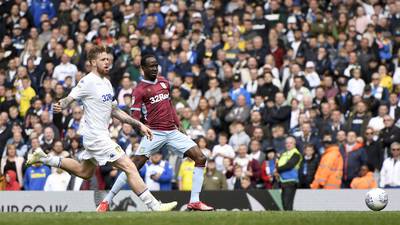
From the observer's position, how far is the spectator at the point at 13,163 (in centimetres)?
2419

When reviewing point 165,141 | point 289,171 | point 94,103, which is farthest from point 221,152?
point 94,103

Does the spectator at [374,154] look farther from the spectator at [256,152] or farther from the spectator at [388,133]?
the spectator at [256,152]

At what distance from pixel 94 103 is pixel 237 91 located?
424 inches

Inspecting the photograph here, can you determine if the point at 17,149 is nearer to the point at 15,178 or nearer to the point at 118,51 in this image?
the point at 15,178

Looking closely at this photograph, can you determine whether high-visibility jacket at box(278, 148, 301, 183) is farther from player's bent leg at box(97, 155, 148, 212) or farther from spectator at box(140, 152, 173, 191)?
player's bent leg at box(97, 155, 148, 212)

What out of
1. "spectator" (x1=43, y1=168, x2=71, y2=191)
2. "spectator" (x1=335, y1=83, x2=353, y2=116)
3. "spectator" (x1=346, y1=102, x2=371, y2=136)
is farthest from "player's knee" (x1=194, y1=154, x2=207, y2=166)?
"spectator" (x1=335, y1=83, x2=353, y2=116)

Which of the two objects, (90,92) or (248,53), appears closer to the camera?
(90,92)

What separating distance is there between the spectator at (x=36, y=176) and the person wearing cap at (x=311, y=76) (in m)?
6.75

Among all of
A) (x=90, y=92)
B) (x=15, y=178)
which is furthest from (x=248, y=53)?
(x=90, y=92)

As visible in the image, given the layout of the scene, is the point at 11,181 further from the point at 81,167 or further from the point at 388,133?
the point at 81,167

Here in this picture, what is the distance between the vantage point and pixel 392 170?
21844 mm

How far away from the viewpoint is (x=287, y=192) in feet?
71.0

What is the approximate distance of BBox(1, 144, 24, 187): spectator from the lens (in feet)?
79.4

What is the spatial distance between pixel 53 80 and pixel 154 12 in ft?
12.5
